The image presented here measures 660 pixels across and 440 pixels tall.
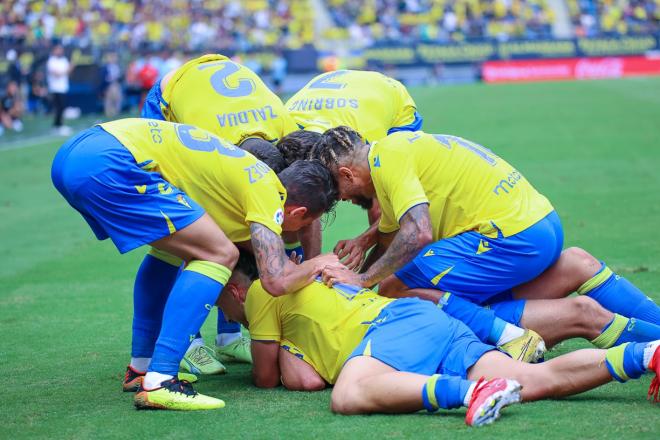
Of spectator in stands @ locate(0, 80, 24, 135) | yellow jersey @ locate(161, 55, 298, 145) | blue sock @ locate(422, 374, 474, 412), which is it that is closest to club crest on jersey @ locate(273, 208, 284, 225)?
blue sock @ locate(422, 374, 474, 412)

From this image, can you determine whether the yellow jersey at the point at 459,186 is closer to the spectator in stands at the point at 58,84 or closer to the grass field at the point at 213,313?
the grass field at the point at 213,313

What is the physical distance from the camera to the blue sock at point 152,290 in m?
5.73

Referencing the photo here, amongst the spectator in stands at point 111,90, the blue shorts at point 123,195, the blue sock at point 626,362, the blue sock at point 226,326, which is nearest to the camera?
the blue sock at point 626,362

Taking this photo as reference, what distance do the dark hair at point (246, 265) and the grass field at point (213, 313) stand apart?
0.63 metres

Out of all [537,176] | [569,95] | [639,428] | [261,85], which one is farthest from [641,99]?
[639,428]

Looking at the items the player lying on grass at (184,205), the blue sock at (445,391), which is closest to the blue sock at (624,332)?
the blue sock at (445,391)

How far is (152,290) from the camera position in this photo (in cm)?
578

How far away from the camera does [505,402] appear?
4.27 m

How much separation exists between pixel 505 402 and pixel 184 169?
6.87 ft

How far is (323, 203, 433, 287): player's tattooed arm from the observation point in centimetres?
516

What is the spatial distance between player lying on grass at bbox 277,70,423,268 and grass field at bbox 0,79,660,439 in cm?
172

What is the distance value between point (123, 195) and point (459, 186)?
186 centimetres

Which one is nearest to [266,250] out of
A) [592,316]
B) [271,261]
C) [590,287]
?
[271,261]

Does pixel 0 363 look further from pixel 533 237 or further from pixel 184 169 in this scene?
pixel 533 237
